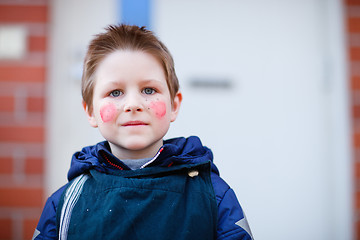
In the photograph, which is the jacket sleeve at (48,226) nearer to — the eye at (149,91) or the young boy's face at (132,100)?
the young boy's face at (132,100)

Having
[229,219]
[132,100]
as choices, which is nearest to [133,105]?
[132,100]

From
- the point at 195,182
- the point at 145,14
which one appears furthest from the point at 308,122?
the point at 195,182

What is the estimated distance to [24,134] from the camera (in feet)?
7.38

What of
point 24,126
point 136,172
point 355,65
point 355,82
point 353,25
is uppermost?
point 353,25

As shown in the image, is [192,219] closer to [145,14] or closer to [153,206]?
[153,206]

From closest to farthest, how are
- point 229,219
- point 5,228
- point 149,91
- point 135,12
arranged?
point 229,219
point 149,91
point 5,228
point 135,12

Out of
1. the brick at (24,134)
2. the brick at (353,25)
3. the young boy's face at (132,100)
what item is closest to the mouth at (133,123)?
the young boy's face at (132,100)

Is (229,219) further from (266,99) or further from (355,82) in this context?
(355,82)

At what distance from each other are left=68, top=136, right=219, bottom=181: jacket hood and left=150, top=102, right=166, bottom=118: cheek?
0.10m

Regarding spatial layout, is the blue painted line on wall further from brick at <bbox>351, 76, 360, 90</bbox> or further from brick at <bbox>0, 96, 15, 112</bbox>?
brick at <bbox>351, 76, 360, 90</bbox>

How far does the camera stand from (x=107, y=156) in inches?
44.6

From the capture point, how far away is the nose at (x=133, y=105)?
108cm

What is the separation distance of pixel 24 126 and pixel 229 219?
168 cm

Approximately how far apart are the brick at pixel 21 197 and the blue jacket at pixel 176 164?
1.18 metres
